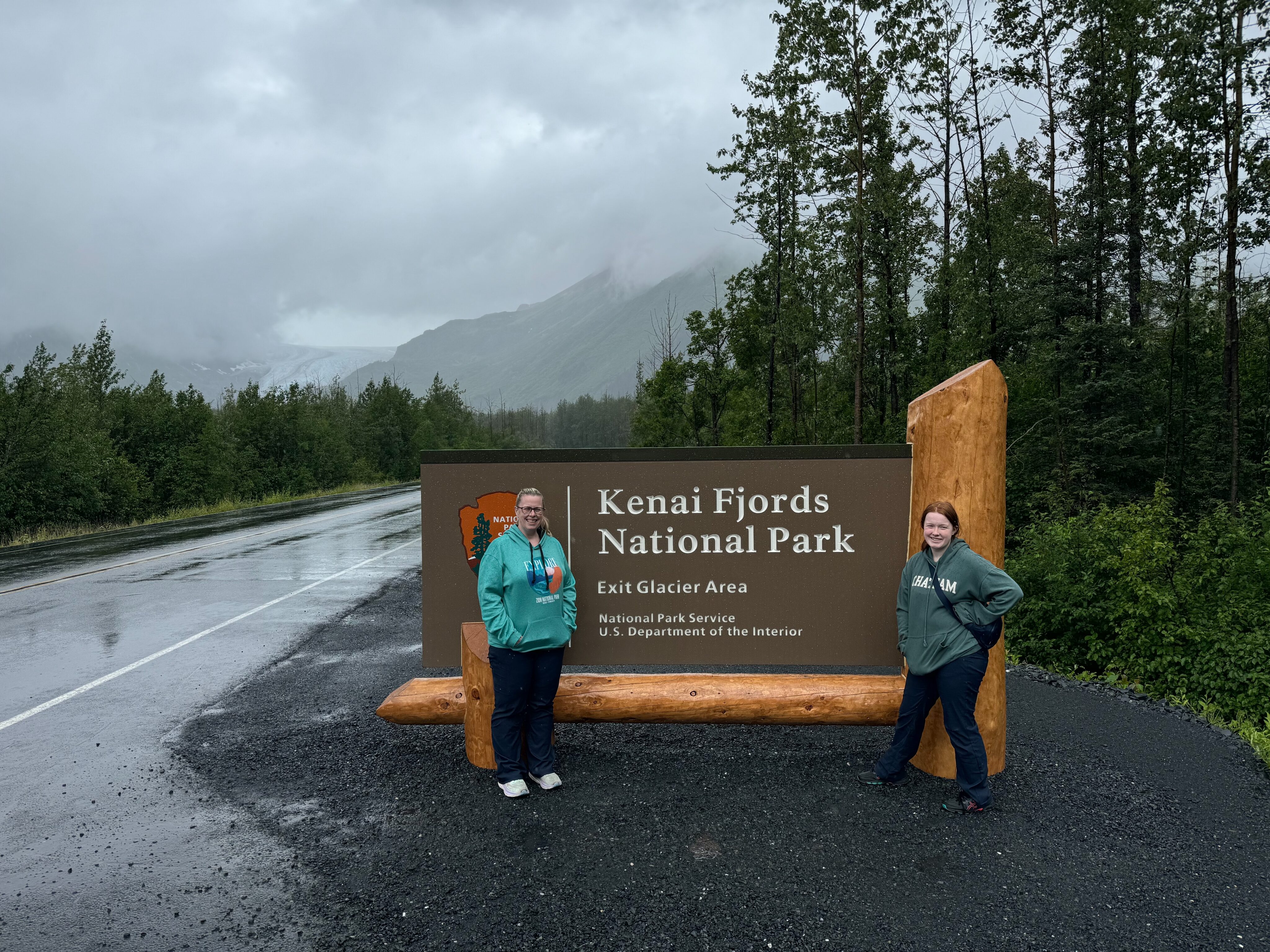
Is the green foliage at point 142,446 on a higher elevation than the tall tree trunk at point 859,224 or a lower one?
lower

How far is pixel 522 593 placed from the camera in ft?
14.0

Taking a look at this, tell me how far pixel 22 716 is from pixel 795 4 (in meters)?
20.6

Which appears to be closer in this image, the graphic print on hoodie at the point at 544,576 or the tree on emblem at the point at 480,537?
the graphic print on hoodie at the point at 544,576

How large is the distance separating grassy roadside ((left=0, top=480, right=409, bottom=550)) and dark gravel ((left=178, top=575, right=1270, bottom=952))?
17.3 metres

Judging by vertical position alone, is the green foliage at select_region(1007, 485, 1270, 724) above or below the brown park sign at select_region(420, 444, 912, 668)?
below

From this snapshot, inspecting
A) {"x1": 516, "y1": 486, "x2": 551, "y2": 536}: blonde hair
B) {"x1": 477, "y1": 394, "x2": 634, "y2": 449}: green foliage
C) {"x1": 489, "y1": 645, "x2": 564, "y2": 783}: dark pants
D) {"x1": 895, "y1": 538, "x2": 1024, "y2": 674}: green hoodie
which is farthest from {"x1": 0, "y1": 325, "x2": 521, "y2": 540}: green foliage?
{"x1": 477, "y1": 394, "x2": 634, "y2": 449}: green foliage

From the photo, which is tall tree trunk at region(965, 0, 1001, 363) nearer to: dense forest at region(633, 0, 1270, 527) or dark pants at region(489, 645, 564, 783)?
dense forest at region(633, 0, 1270, 527)

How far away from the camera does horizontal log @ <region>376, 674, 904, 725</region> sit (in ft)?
15.5

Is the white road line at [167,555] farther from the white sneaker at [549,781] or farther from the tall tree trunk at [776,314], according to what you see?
the tall tree trunk at [776,314]

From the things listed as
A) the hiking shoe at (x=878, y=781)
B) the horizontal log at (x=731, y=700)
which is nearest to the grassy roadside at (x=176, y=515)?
the horizontal log at (x=731, y=700)

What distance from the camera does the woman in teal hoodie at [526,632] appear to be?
13.9 feet

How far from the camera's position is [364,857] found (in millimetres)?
3654

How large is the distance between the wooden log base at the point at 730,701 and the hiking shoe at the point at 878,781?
35 centimetres

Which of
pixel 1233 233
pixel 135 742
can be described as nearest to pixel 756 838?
pixel 135 742
